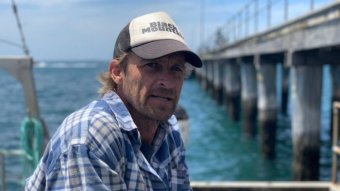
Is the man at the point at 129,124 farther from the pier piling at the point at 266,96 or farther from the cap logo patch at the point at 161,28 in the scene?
the pier piling at the point at 266,96

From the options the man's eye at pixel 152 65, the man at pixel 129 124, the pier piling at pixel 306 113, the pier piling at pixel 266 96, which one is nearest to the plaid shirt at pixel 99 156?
the man at pixel 129 124

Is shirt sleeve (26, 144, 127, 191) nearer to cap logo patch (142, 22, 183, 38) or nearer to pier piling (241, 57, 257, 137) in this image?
cap logo patch (142, 22, 183, 38)

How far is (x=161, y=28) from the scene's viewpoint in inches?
77.5

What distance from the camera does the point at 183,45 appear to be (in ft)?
Answer: 6.48

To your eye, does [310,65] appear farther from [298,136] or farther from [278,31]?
[278,31]

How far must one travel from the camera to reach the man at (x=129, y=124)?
1722 mm

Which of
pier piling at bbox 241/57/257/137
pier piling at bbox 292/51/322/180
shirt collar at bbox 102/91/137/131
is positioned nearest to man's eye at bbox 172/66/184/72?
shirt collar at bbox 102/91/137/131

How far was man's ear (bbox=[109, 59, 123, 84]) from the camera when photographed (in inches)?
79.8

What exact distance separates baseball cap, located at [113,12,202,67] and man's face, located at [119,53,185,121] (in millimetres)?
43

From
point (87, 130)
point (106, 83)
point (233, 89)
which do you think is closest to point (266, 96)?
point (233, 89)

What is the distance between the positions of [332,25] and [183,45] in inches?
301

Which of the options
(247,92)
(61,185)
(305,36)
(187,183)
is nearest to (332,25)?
(305,36)

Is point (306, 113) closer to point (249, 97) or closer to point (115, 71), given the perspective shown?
point (249, 97)

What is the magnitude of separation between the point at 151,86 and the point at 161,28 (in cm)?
22
